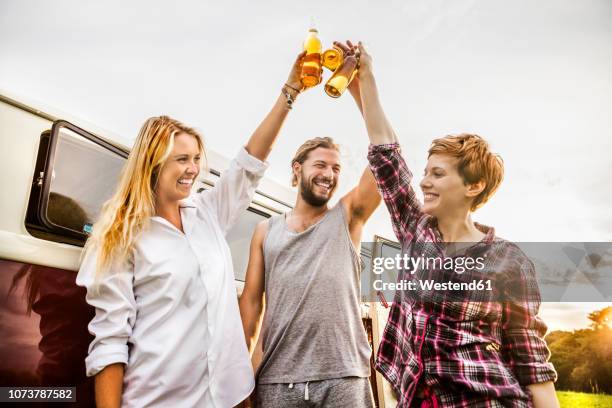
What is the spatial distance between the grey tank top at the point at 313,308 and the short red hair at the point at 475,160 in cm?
78

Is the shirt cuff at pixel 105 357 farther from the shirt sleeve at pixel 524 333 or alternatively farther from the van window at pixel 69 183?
the shirt sleeve at pixel 524 333

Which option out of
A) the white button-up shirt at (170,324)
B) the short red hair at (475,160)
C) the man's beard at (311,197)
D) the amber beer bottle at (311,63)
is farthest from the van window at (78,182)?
the short red hair at (475,160)

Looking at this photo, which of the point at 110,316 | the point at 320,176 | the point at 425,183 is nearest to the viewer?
the point at 110,316

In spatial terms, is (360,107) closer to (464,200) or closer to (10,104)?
(464,200)

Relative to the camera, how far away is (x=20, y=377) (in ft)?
5.70

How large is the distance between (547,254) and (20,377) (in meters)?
2.74

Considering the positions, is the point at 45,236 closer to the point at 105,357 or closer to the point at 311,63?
the point at 105,357

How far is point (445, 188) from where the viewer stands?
6.11 feet

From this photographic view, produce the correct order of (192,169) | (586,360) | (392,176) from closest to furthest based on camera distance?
(392,176) < (192,169) < (586,360)

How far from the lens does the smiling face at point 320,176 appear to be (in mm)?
2626

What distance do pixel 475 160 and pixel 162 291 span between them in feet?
4.58

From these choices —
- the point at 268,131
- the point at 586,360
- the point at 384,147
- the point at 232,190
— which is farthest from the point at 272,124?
the point at 586,360

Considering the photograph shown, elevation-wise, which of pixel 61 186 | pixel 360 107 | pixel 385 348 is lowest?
pixel 385 348

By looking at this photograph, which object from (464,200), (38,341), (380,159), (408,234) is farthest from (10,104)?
(464,200)
